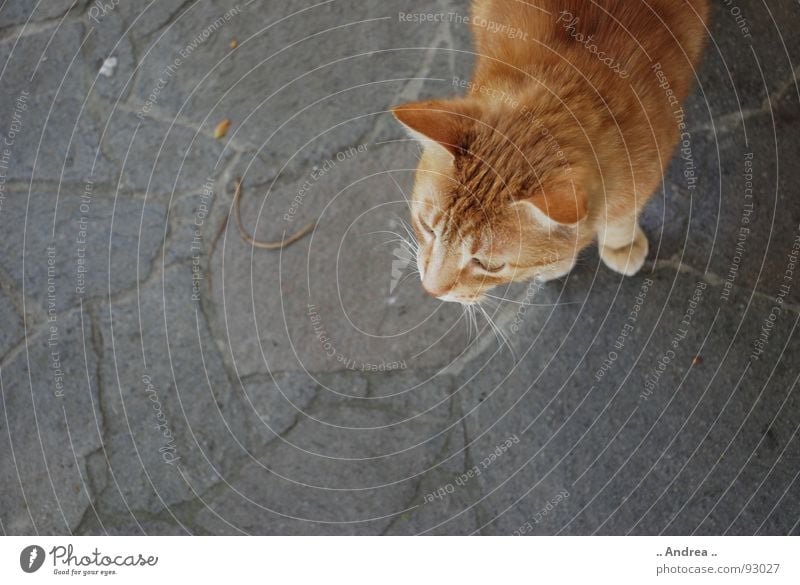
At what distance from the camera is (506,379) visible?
742mm

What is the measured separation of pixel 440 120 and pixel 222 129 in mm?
312

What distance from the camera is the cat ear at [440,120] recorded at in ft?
1.63

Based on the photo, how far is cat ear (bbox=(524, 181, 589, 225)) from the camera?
1.52ft

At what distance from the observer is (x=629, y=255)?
737 mm

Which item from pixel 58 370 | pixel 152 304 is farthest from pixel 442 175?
pixel 58 370

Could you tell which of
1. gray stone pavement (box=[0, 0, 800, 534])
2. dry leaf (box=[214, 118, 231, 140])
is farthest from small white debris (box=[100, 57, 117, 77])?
dry leaf (box=[214, 118, 231, 140])

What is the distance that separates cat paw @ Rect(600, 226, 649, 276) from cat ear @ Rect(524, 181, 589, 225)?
0.28 metres

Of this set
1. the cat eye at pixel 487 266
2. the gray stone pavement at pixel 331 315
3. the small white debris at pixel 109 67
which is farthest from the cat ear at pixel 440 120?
the small white debris at pixel 109 67

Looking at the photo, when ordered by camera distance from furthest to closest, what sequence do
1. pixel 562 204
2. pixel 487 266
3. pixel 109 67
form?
pixel 109 67 < pixel 487 266 < pixel 562 204

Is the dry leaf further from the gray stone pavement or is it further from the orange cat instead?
the orange cat

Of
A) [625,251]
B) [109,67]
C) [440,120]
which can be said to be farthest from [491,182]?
[109,67]

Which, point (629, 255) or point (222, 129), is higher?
point (222, 129)

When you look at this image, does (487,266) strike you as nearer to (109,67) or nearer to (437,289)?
(437,289)

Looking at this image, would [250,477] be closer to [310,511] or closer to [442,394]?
[310,511]
